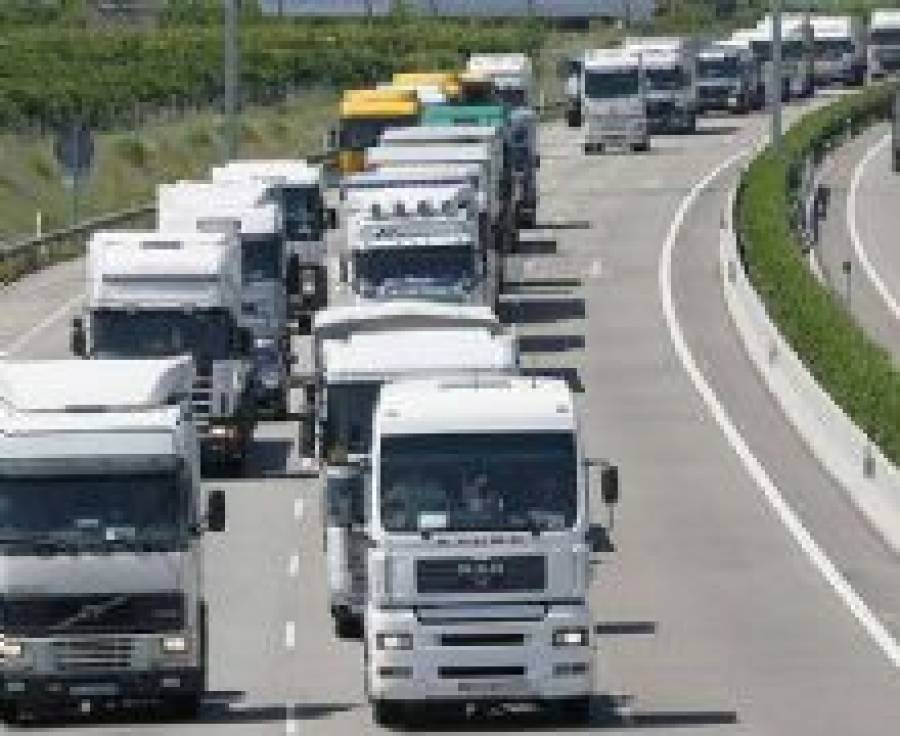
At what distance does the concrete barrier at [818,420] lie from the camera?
4916cm

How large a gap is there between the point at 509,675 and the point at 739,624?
8.22 metres

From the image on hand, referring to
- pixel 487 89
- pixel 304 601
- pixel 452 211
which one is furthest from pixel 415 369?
pixel 487 89

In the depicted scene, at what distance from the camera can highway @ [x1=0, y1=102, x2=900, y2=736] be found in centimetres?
3481

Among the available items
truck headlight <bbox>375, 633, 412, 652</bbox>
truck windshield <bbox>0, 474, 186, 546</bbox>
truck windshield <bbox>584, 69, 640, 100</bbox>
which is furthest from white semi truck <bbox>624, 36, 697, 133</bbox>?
truck headlight <bbox>375, 633, 412, 652</bbox>

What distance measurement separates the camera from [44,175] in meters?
112

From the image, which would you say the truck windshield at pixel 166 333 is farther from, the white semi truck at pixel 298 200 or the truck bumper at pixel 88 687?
the truck bumper at pixel 88 687

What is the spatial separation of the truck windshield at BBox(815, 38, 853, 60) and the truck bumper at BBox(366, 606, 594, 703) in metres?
130

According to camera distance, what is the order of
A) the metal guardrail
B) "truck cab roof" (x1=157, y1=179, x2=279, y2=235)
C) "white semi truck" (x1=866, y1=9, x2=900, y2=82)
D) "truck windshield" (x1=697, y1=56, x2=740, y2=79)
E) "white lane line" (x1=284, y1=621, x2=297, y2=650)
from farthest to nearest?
"white semi truck" (x1=866, y1=9, x2=900, y2=82)
"truck windshield" (x1=697, y1=56, x2=740, y2=79)
the metal guardrail
"truck cab roof" (x1=157, y1=179, x2=279, y2=235)
"white lane line" (x1=284, y1=621, x2=297, y2=650)

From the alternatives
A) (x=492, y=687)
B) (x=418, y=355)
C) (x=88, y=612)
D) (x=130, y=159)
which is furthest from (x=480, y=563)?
(x=130, y=159)

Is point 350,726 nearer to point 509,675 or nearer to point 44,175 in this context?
point 509,675

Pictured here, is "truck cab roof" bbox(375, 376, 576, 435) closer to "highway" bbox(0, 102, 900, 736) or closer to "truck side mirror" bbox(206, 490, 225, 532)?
"truck side mirror" bbox(206, 490, 225, 532)

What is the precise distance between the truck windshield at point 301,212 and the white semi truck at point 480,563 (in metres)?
40.6

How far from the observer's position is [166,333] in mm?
54938


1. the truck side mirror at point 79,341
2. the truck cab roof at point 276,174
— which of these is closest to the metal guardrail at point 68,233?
the truck cab roof at point 276,174
